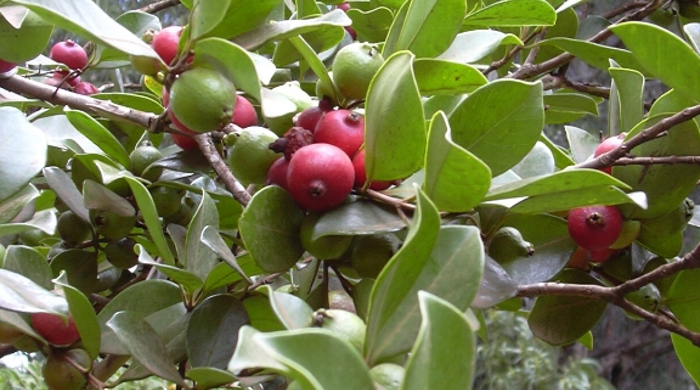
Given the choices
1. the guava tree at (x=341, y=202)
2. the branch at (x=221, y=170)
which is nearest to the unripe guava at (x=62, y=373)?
the guava tree at (x=341, y=202)

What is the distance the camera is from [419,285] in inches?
19.6

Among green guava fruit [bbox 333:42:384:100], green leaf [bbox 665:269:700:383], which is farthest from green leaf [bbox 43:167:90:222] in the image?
green leaf [bbox 665:269:700:383]

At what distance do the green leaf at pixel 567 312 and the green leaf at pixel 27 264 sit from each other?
0.54 meters

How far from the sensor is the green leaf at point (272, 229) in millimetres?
596

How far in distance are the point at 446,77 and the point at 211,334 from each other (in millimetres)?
329

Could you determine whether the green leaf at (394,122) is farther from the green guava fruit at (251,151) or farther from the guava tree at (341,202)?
the green guava fruit at (251,151)

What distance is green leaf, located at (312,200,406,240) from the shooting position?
0.58 m

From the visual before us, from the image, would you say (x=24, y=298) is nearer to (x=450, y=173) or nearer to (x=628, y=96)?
(x=450, y=173)

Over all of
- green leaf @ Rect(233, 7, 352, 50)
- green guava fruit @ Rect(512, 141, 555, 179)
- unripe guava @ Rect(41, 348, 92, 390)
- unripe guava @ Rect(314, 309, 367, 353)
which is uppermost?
green leaf @ Rect(233, 7, 352, 50)

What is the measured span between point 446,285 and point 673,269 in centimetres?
33

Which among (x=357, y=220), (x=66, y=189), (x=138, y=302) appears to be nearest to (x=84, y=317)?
(x=138, y=302)

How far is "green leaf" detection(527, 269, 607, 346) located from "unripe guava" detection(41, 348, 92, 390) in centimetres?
50

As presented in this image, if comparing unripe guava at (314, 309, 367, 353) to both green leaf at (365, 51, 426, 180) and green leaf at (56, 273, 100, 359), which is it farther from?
green leaf at (56, 273, 100, 359)

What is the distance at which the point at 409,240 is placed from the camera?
45 cm
